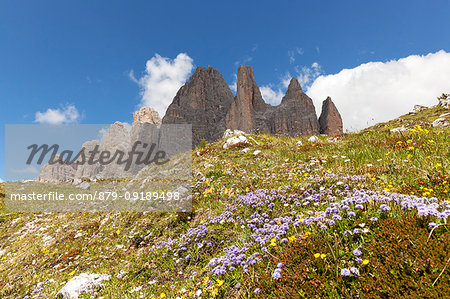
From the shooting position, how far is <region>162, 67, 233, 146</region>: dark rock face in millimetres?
168500

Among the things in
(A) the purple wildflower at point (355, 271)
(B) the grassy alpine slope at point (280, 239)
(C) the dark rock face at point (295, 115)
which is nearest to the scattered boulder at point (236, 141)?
(B) the grassy alpine slope at point (280, 239)

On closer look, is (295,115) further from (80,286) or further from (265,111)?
(80,286)

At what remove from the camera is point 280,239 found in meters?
3.81

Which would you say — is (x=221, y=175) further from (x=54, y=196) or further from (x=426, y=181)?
(x=54, y=196)

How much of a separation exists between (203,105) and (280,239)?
577ft

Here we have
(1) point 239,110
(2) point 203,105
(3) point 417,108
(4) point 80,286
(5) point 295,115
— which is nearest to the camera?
(4) point 80,286

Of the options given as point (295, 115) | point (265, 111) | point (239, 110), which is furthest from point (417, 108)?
point (265, 111)

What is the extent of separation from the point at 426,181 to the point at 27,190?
30.1m

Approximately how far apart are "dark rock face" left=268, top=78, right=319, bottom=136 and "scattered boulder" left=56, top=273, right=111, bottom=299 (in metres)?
150

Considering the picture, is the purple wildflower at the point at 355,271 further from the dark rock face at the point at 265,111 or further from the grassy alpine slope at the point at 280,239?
the dark rock face at the point at 265,111

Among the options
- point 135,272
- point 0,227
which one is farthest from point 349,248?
point 0,227

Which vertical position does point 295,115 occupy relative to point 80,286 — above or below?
above

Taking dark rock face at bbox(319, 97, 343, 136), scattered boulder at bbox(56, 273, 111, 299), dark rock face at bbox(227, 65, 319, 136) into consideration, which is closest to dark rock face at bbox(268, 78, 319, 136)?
dark rock face at bbox(227, 65, 319, 136)

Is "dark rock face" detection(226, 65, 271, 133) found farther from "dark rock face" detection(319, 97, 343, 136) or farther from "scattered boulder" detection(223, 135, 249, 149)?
"scattered boulder" detection(223, 135, 249, 149)
